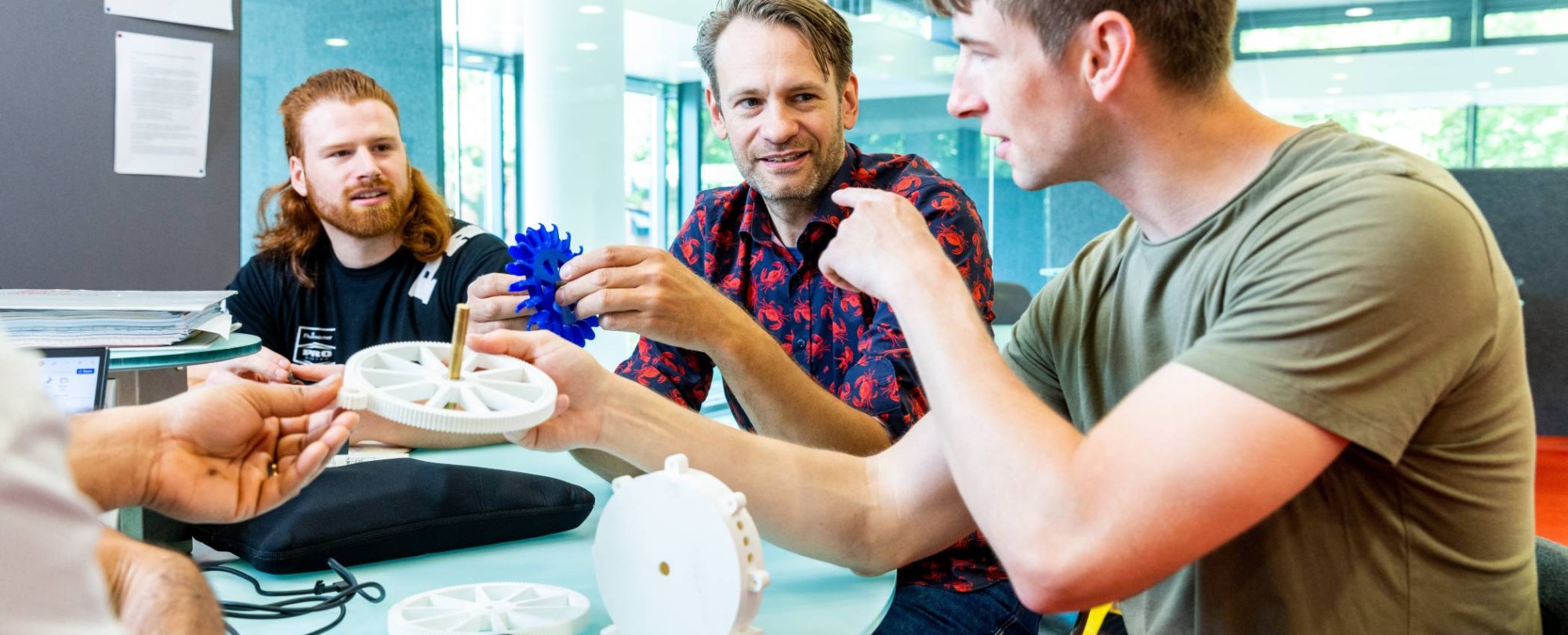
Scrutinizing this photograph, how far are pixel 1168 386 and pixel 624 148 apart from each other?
4.48m

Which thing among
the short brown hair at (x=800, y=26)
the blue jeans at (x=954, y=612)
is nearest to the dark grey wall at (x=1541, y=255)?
the short brown hair at (x=800, y=26)

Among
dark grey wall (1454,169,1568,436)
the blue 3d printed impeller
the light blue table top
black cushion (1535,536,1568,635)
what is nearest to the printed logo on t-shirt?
the blue 3d printed impeller

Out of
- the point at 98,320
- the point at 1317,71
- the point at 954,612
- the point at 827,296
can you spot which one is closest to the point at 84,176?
the point at 98,320

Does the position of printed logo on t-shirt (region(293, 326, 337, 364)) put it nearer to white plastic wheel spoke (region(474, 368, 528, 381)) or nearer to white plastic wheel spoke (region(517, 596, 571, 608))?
white plastic wheel spoke (region(474, 368, 528, 381))

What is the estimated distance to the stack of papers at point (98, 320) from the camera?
1.68m

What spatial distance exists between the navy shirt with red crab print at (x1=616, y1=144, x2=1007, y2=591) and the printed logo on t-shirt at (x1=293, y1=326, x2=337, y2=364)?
1094 millimetres

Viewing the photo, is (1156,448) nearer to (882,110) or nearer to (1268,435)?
(1268,435)

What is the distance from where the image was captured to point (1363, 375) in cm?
100

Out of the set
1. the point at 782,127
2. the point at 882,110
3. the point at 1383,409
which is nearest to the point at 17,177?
the point at 782,127

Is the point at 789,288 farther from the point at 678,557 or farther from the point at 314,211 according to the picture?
the point at 314,211

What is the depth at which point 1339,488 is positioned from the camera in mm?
1153

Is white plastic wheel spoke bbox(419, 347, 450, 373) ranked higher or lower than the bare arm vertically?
higher

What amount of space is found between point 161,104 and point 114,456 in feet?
7.38

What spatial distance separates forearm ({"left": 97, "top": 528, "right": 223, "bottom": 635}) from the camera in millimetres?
1013
